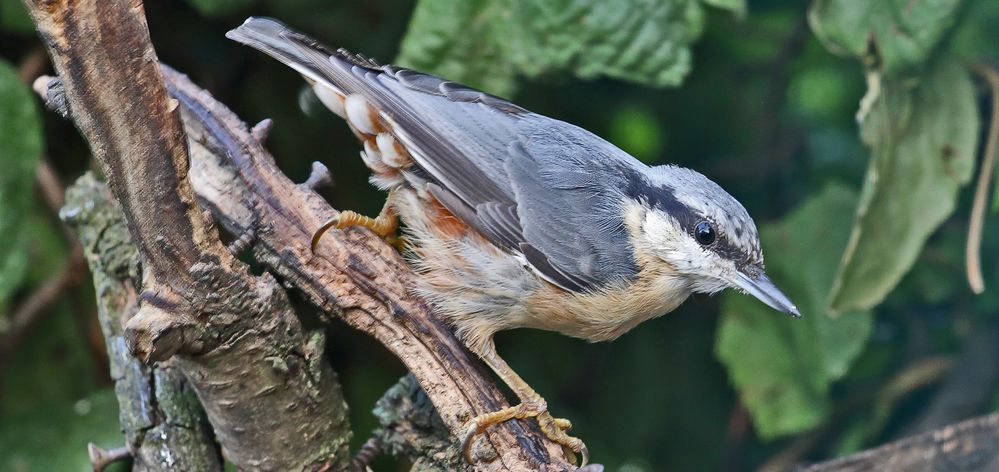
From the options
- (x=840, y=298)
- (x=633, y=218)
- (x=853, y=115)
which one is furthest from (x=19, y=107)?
(x=853, y=115)

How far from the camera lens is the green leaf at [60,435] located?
2.39m

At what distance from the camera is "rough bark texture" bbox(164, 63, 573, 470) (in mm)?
1843

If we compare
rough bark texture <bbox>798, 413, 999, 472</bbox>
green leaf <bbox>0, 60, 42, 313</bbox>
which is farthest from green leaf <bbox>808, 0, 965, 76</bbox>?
green leaf <bbox>0, 60, 42, 313</bbox>

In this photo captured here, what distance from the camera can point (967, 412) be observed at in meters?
2.72

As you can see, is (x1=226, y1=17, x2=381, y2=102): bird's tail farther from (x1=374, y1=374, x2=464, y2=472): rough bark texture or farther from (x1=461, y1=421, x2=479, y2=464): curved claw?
(x1=461, y1=421, x2=479, y2=464): curved claw

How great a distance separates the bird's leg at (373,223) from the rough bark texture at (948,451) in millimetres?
1050

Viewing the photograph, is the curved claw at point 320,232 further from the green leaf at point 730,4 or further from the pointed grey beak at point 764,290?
the green leaf at point 730,4

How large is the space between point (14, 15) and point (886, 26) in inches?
89.0

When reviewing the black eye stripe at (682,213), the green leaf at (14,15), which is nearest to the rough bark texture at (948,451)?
the black eye stripe at (682,213)

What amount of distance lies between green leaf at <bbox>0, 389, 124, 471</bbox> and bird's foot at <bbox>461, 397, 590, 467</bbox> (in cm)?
106

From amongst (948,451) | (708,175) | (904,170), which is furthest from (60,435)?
(904,170)

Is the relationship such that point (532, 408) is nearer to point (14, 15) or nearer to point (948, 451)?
point (948, 451)

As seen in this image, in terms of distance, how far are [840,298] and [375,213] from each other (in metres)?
1.30

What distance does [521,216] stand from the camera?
2.15m
